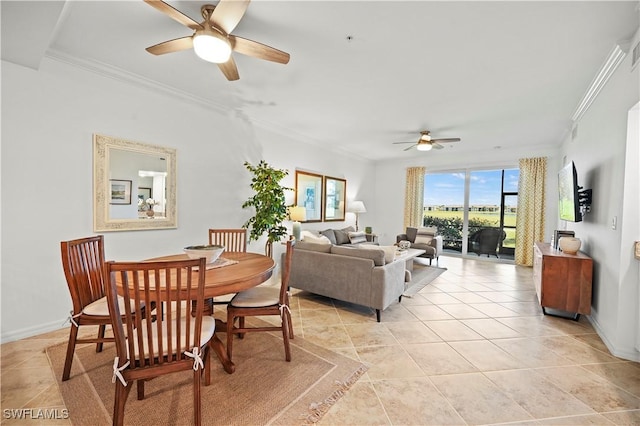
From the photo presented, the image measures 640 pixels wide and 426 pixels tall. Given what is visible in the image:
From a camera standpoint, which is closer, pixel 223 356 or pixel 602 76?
pixel 223 356

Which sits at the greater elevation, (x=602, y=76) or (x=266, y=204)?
(x=602, y=76)

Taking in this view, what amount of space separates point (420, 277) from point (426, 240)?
139cm

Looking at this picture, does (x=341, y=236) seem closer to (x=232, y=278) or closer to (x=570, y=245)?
(x=570, y=245)

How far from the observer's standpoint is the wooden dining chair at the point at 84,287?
1.88 metres

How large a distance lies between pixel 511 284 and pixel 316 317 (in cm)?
353

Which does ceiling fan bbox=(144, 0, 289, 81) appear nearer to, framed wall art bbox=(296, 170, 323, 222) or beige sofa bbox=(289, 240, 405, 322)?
beige sofa bbox=(289, 240, 405, 322)

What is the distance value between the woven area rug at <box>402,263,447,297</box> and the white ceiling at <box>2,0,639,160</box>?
265 cm

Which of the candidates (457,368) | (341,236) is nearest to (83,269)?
(457,368)

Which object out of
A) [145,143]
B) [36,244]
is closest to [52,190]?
[36,244]

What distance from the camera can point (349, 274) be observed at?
10.4ft

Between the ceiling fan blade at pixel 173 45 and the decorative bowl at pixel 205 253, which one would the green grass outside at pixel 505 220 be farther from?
the ceiling fan blade at pixel 173 45

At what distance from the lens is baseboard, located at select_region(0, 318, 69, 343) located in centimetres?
238

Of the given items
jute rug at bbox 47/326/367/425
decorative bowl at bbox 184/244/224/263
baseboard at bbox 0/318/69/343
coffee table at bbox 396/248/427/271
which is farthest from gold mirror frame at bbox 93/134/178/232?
coffee table at bbox 396/248/427/271

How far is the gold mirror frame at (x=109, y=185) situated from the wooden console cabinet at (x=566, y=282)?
14.8 feet
